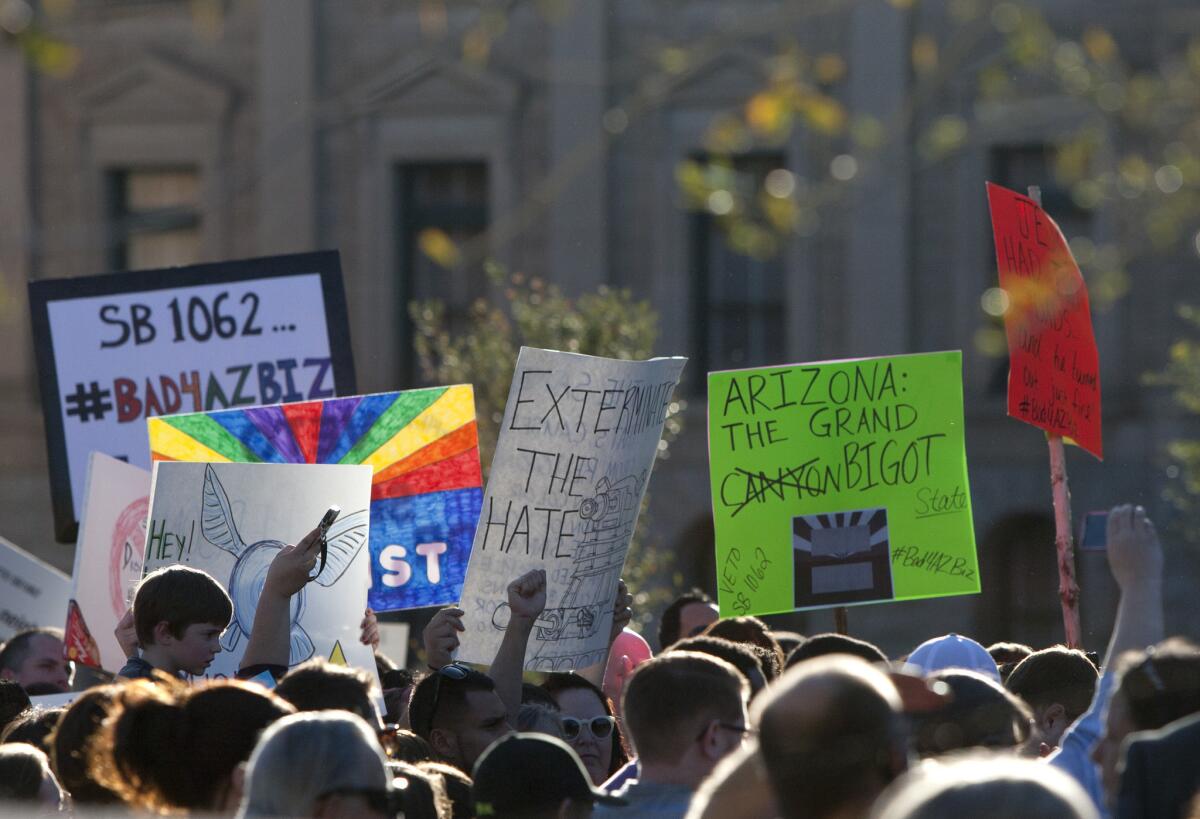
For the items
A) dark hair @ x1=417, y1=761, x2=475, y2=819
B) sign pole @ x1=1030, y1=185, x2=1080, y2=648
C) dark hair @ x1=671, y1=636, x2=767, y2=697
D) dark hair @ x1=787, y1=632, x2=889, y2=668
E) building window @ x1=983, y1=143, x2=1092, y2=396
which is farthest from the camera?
building window @ x1=983, y1=143, x2=1092, y2=396

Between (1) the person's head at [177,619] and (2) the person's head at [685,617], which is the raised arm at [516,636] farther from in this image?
(2) the person's head at [685,617]

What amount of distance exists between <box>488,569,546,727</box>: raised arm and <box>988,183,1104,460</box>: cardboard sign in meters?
2.11

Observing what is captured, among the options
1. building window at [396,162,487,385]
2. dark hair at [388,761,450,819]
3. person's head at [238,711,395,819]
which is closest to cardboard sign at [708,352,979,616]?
dark hair at [388,761,450,819]

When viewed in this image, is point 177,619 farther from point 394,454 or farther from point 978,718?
point 978,718

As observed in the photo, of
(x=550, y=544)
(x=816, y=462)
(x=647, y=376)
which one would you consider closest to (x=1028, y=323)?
(x=816, y=462)

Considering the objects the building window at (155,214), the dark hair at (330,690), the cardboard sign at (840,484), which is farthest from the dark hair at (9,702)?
the building window at (155,214)

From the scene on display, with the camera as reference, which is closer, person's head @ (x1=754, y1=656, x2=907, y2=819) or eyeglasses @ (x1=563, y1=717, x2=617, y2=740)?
person's head @ (x1=754, y1=656, x2=907, y2=819)

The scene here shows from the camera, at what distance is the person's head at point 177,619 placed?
16.1 ft

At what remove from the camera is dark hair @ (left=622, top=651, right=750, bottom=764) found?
390 centimetres

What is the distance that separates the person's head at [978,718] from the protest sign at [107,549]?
362cm

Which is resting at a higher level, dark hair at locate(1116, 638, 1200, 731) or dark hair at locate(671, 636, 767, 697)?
dark hair at locate(1116, 638, 1200, 731)

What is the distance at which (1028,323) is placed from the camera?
23.3 feet

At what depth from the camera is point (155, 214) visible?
19875 millimetres

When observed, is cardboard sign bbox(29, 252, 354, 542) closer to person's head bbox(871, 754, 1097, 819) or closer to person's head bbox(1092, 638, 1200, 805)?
person's head bbox(1092, 638, 1200, 805)
